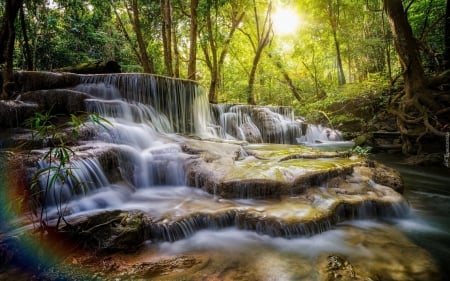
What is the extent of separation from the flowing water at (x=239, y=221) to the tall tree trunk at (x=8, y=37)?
1.93 metres

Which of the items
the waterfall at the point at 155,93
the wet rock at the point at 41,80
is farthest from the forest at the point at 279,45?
the waterfall at the point at 155,93

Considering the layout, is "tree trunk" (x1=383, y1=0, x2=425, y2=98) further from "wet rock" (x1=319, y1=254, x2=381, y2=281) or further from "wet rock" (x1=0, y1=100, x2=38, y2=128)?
"wet rock" (x1=0, y1=100, x2=38, y2=128)

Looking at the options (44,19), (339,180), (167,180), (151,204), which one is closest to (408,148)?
(339,180)

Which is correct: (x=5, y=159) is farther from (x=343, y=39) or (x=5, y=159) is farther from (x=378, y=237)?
(x=343, y=39)

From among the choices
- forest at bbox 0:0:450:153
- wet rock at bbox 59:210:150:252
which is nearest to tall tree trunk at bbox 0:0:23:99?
forest at bbox 0:0:450:153

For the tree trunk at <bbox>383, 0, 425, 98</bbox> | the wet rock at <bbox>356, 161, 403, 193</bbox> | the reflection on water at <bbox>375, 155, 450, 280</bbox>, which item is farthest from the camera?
the tree trunk at <bbox>383, 0, 425, 98</bbox>

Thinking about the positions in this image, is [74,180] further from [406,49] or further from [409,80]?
[406,49]

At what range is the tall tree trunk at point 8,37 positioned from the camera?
20.4ft

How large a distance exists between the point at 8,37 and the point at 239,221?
6628 mm

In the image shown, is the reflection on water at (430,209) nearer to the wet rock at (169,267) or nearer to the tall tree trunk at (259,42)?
the wet rock at (169,267)

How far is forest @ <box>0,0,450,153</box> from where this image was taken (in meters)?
9.02

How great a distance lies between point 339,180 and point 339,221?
1192 millimetres

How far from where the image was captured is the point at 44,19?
13.1 meters

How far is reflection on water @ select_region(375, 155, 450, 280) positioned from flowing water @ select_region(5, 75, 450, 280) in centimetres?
2
